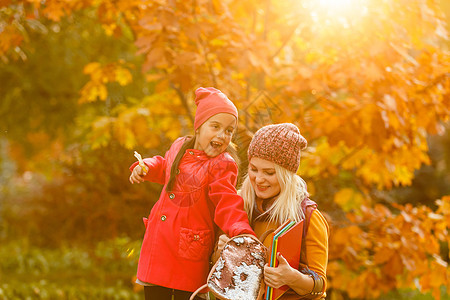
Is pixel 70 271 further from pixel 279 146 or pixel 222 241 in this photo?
pixel 279 146

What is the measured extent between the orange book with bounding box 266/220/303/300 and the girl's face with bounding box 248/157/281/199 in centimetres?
24

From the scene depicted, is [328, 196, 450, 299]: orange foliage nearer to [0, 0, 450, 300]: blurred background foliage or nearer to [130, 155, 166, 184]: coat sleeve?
[0, 0, 450, 300]: blurred background foliage

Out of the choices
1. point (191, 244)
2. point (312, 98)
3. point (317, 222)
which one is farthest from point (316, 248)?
point (312, 98)

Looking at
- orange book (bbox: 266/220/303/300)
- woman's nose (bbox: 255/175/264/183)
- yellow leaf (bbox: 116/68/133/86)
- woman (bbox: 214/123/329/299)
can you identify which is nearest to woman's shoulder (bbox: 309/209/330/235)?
woman (bbox: 214/123/329/299)

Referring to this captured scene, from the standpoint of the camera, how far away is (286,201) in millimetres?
2059

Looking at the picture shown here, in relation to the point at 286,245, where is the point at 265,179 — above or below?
above

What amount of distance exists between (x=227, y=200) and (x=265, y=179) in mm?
185

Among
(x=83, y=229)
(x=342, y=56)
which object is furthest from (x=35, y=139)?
(x=342, y=56)

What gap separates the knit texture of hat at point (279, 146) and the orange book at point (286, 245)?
0.30 meters

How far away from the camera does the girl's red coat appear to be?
7.06 feet

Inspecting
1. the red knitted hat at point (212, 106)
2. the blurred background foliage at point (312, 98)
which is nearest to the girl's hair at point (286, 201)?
the red knitted hat at point (212, 106)

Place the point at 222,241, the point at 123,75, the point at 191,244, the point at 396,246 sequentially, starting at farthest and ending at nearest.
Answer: the point at 123,75 < the point at 396,246 < the point at 191,244 < the point at 222,241

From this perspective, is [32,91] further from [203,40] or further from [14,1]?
[203,40]

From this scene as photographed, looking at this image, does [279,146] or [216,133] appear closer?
[279,146]
